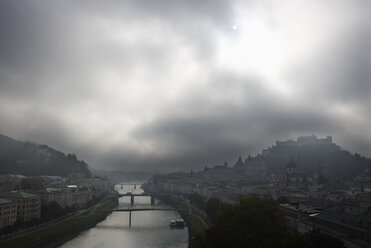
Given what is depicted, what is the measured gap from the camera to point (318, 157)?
9544 centimetres

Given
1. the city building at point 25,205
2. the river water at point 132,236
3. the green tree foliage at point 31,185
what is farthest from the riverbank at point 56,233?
the green tree foliage at point 31,185

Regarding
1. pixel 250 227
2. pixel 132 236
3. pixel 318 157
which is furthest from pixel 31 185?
pixel 318 157

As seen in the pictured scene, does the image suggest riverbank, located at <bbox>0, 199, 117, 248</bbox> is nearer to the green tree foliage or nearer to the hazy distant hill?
the green tree foliage

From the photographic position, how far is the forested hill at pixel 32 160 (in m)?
77.9

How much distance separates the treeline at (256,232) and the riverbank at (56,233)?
14.3m

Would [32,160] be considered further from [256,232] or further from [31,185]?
[256,232]

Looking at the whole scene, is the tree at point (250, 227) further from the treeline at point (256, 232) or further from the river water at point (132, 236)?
the river water at point (132, 236)

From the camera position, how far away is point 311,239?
1752 cm

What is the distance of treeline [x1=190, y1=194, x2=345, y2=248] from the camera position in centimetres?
1753

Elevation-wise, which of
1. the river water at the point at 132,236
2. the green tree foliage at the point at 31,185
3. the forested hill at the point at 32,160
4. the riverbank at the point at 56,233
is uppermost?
the forested hill at the point at 32,160

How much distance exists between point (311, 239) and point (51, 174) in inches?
3019

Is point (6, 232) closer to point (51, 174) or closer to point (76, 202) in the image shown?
point (76, 202)

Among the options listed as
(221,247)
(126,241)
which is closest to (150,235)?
(126,241)

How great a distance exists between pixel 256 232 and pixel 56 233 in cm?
2025
